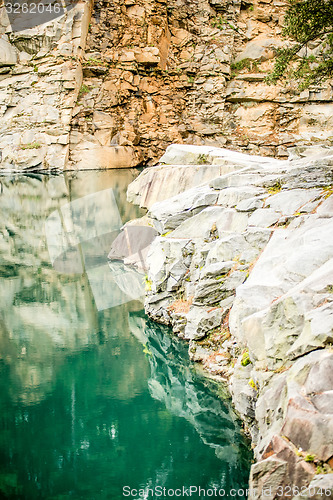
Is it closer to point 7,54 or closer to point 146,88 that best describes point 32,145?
point 7,54

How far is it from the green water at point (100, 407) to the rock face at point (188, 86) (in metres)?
28.2

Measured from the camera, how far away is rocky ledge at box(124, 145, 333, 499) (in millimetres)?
6242

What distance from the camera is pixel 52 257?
23.9 m

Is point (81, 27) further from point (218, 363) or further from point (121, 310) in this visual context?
point (218, 363)

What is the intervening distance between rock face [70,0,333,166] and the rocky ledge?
23.8 meters

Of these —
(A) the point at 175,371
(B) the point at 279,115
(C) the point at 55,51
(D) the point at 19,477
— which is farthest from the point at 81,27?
(D) the point at 19,477

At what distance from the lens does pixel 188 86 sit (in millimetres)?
45562

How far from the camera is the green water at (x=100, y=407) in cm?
884

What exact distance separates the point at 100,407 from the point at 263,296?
520 cm

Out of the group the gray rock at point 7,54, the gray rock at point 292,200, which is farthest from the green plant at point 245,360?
the gray rock at point 7,54

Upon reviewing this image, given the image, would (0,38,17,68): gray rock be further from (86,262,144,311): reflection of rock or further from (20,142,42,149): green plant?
(86,262,144,311): reflection of rock

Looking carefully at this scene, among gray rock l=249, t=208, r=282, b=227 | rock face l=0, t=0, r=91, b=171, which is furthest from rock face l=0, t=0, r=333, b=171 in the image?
gray rock l=249, t=208, r=282, b=227

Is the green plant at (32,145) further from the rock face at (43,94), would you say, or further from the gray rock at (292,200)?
the gray rock at (292,200)

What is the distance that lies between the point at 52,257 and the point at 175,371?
512 inches
